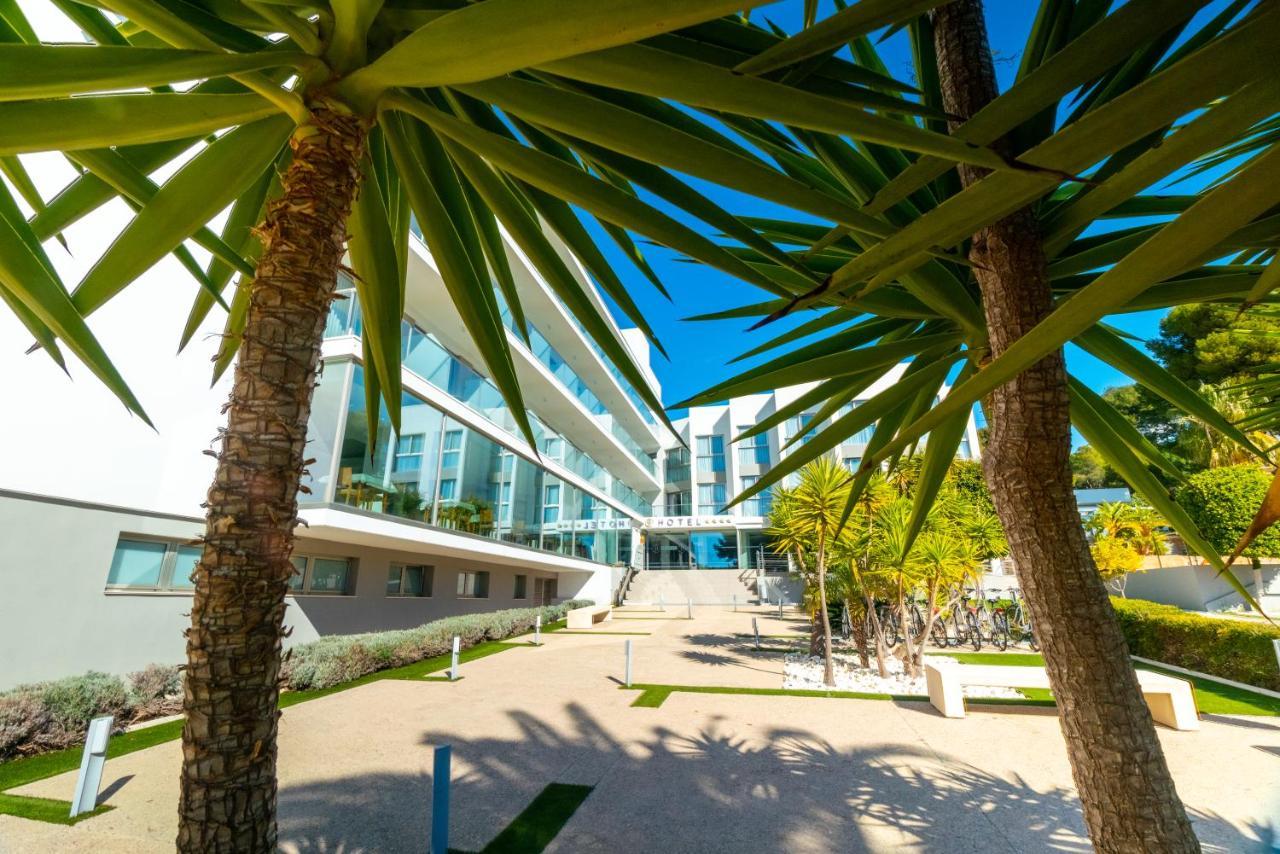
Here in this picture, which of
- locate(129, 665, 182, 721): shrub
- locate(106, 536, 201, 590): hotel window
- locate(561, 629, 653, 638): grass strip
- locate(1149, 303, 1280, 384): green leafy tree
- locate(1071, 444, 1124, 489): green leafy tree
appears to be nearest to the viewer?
locate(129, 665, 182, 721): shrub

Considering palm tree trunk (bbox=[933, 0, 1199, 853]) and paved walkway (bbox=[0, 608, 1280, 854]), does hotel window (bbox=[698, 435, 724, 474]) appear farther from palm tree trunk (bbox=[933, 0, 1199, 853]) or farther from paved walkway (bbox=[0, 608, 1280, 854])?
palm tree trunk (bbox=[933, 0, 1199, 853])

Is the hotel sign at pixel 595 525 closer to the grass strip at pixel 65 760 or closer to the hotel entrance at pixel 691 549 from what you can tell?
the hotel entrance at pixel 691 549

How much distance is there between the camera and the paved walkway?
4068 millimetres

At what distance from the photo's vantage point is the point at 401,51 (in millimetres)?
1024

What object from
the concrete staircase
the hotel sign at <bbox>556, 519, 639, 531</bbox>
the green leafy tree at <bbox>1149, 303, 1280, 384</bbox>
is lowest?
the concrete staircase

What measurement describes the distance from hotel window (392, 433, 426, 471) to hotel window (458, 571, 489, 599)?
655cm

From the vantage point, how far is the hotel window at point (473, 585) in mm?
17125

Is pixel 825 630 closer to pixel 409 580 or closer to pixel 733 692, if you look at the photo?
pixel 733 692

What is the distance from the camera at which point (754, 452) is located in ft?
139

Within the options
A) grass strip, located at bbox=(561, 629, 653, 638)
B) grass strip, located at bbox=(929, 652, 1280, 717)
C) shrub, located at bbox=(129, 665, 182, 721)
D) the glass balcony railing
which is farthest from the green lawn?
grass strip, located at bbox=(561, 629, 653, 638)

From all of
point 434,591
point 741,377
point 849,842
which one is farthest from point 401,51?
point 434,591

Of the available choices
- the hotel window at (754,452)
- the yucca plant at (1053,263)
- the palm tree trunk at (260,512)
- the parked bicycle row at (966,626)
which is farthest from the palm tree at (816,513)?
the hotel window at (754,452)

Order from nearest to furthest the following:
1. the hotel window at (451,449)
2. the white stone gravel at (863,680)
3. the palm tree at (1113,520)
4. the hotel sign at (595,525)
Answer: the white stone gravel at (863,680) < the hotel window at (451,449) < the palm tree at (1113,520) < the hotel sign at (595,525)

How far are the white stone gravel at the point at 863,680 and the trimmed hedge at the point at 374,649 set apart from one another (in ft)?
24.4
